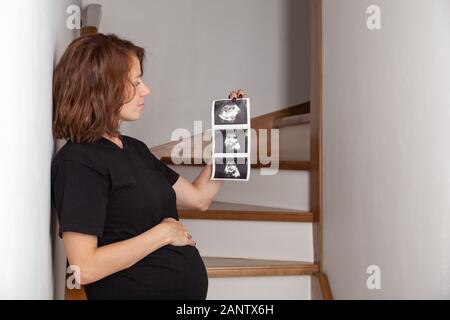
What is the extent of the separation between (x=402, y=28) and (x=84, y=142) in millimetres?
930

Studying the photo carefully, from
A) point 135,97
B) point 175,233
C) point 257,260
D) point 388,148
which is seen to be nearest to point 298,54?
point 257,260

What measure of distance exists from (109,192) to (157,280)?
0.24m

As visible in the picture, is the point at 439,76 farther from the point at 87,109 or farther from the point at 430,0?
the point at 87,109

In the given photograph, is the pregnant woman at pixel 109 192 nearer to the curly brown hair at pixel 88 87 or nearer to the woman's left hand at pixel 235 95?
the curly brown hair at pixel 88 87

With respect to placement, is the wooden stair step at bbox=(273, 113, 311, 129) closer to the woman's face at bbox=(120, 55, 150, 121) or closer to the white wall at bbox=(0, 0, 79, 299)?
the woman's face at bbox=(120, 55, 150, 121)

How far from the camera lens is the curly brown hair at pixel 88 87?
137 centimetres

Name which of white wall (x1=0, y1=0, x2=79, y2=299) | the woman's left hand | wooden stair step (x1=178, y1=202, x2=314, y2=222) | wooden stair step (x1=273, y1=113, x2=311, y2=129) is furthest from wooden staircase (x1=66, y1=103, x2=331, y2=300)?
white wall (x1=0, y1=0, x2=79, y2=299)

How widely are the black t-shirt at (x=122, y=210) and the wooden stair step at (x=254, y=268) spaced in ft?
2.66

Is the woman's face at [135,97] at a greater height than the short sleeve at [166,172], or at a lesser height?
greater

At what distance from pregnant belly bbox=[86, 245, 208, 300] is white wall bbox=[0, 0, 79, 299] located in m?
0.13

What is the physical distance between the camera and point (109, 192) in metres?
1.37

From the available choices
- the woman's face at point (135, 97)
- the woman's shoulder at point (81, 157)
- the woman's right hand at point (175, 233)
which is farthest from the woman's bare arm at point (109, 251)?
the woman's face at point (135, 97)

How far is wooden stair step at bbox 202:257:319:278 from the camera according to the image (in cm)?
237

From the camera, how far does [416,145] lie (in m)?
1.63
